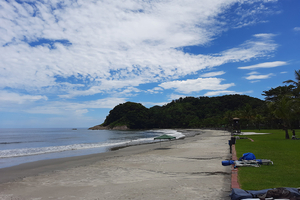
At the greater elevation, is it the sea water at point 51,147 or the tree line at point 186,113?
the tree line at point 186,113

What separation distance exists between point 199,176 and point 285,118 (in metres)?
21.7

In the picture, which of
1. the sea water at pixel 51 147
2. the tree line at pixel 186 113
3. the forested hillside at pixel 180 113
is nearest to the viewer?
the sea water at pixel 51 147

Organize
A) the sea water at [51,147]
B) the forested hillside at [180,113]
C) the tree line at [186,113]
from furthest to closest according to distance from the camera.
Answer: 1. the forested hillside at [180,113]
2. the tree line at [186,113]
3. the sea water at [51,147]

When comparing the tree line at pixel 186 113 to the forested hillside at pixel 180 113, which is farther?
the forested hillside at pixel 180 113

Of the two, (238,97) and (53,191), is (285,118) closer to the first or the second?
(53,191)

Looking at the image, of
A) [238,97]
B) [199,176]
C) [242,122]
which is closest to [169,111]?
[238,97]

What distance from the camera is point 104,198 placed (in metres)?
6.24

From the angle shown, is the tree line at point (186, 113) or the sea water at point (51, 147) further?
the tree line at point (186, 113)

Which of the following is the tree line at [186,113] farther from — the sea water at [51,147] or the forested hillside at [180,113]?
the sea water at [51,147]

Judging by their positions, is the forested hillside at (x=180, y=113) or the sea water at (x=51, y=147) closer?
the sea water at (x=51, y=147)

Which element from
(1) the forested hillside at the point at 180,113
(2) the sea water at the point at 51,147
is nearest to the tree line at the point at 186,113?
(1) the forested hillside at the point at 180,113

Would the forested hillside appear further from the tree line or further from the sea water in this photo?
the sea water

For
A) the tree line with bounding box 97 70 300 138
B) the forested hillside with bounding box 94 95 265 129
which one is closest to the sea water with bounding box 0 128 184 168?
the tree line with bounding box 97 70 300 138

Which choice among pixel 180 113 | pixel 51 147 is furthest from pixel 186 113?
pixel 51 147
